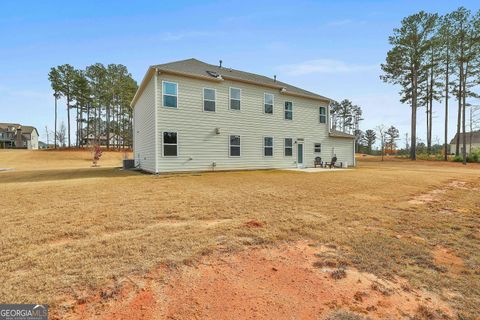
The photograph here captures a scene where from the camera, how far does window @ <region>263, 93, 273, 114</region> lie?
51.5 ft

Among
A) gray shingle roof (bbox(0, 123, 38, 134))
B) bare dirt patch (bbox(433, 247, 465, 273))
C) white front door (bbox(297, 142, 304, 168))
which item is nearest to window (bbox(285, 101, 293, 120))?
white front door (bbox(297, 142, 304, 168))

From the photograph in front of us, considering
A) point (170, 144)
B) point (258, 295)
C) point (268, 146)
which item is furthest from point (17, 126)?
point (258, 295)

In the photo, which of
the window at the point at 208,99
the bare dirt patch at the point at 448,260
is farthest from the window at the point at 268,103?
the bare dirt patch at the point at 448,260

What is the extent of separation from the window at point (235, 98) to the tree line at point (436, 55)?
2272 cm

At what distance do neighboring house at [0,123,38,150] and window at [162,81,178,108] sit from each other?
6610 cm

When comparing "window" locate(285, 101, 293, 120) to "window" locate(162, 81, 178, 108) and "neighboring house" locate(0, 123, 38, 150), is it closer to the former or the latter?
"window" locate(162, 81, 178, 108)

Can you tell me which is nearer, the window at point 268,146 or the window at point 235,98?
the window at point 235,98

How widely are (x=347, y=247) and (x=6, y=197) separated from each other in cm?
874

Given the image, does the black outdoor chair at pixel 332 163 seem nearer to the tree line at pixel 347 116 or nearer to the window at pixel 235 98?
the window at pixel 235 98

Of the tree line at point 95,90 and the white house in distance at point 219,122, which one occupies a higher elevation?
the tree line at point 95,90

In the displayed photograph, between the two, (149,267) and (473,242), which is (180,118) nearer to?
(149,267)

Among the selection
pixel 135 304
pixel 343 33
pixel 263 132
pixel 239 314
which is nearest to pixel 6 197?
pixel 135 304

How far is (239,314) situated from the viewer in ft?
6.76

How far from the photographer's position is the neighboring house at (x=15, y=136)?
56.5 meters
